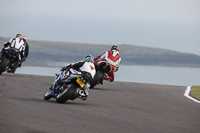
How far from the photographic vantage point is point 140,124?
38.1 ft

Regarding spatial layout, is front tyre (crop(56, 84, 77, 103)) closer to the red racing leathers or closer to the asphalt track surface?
the asphalt track surface

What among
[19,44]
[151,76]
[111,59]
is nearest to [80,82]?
[111,59]

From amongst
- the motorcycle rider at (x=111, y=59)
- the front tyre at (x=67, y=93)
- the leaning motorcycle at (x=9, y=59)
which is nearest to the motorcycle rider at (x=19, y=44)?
the leaning motorcycle at (x=9, y=59)

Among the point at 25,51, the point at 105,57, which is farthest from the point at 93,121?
the point at 25,51

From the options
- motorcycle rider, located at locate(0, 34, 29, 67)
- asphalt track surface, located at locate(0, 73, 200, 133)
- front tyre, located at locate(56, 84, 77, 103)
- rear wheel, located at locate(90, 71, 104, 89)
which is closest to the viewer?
asphalt track surface, located at locate(0, 73, 200, 133)

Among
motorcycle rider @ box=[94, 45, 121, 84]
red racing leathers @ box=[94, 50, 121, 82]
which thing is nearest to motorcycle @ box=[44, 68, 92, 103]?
motorcycle rider @ box=[94, 45, 121, 84]

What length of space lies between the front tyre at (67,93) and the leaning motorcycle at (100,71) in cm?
680

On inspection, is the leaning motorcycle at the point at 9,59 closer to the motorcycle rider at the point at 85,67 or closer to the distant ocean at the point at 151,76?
the motorcycle rider at the point at 85,67

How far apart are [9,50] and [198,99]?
8401 mm

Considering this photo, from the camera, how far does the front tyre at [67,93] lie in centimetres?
1399

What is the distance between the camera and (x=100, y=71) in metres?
21.2

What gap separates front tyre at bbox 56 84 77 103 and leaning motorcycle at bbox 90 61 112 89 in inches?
268

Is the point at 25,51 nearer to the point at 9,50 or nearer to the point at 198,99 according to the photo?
the point at 9,50

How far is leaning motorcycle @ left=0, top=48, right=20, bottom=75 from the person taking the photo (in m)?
23.5
